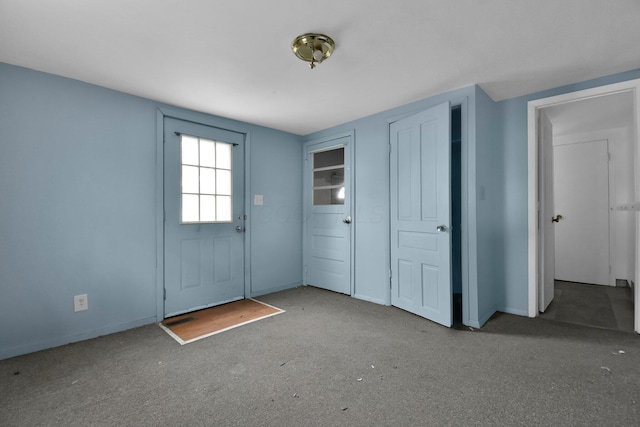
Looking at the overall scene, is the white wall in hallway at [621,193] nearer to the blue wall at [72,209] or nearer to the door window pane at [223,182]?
the door window pane at [223,182]

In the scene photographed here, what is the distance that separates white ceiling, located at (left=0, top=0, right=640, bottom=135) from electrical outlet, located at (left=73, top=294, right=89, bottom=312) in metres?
1.91

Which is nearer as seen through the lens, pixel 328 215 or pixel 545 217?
pixel 545 217

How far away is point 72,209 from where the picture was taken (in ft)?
8.50

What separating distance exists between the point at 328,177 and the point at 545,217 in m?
2.62

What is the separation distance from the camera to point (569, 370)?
204 cm

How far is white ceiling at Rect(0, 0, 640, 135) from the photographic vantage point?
1747 millimetres

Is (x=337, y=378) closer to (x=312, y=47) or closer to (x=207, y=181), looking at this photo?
(x=312, y=47)

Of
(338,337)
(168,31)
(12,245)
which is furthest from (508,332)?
(12,245)

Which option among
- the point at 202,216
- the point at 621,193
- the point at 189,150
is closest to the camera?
the point at 189,150

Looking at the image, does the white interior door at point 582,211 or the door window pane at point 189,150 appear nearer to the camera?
the door window pane at point 189,150

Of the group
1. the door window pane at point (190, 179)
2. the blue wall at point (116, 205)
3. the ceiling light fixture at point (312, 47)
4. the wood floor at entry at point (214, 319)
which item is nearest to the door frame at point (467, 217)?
the blue wall at point (116, 205)

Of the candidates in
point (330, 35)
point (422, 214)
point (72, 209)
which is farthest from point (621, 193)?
point (72, 209)

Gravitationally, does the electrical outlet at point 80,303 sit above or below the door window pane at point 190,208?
below

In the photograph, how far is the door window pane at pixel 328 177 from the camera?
4.09m
